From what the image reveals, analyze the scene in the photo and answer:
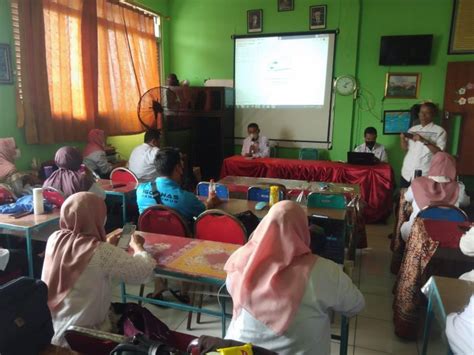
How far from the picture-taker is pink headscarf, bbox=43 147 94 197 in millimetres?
2928

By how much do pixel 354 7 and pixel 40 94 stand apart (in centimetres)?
437

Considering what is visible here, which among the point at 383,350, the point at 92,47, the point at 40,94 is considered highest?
the point at 92,47

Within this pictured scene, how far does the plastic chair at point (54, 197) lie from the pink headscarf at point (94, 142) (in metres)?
1.67

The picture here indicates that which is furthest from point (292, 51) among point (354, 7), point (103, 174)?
point (103, 174)

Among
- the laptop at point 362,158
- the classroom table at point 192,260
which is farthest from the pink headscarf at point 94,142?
the laptop at point 362,158

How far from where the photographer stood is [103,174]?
4402mm

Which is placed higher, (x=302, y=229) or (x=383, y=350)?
(x=302, y=229)

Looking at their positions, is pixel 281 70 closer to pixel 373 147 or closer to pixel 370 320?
pixel 373 147

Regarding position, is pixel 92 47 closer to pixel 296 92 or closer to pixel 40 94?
pixel 40 94

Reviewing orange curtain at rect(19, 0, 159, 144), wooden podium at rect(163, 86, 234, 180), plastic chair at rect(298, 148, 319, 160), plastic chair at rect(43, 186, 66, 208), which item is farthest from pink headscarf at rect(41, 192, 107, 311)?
plastic chair at rect(298, 148, 319, 160)

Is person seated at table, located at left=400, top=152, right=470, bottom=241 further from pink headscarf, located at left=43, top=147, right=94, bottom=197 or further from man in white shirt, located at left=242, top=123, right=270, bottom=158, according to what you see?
man in white shirt, located at left=242, top=123, right=270, bottom=158

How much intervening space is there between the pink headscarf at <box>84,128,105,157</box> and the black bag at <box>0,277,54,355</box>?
11.4 feet

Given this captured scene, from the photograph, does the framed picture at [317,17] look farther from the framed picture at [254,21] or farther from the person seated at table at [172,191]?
the person seated at table at [172,191]

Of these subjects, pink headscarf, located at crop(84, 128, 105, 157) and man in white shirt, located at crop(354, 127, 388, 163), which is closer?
pink headscarf, located at crop(84, 128, 105, 157)
